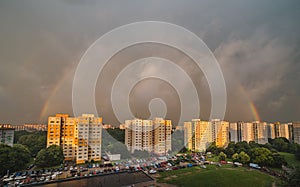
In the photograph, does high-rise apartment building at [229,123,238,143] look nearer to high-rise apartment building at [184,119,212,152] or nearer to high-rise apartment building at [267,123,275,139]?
high-rise apartment building at [267,123,275,139]

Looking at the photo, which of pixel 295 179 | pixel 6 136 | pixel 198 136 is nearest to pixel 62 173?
pixel 6 136

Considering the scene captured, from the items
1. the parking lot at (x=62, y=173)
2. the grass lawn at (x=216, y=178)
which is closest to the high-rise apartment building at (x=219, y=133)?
the parking lot at (x=62, y=173)

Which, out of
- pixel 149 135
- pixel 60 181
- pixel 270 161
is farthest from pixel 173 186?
pixel 149 135

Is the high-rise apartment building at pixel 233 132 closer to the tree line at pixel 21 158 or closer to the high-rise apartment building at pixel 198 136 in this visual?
the high-rise apartment building at pixel 198 136

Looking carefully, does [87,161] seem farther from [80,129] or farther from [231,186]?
[231,186]

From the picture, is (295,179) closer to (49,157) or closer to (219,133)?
(49,157)

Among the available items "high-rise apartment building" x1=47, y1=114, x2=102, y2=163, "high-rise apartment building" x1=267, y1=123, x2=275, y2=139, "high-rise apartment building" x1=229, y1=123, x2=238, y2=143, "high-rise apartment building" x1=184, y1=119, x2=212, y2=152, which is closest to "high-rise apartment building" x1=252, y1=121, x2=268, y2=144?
"high-rise apartment building" x1=267, y1=123, x2=275, y2=139
